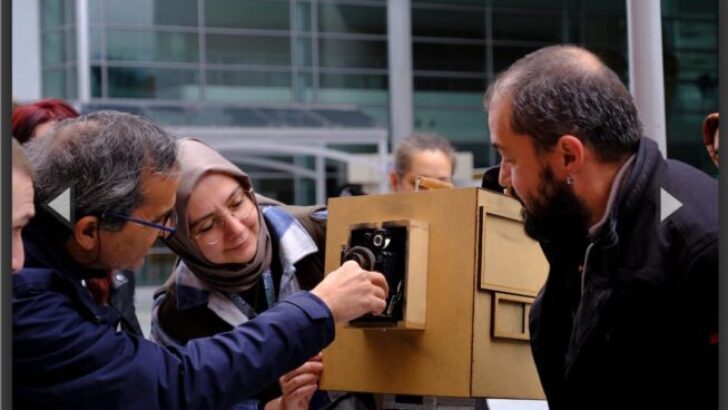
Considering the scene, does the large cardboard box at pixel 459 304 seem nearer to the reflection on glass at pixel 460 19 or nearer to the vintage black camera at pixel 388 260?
the vintage black camera at pixel 388 260

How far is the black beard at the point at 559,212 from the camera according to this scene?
1784mm

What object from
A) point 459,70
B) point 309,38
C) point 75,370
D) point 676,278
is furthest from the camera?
point 459,70

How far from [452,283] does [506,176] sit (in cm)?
28

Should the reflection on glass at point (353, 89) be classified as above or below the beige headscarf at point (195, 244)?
above

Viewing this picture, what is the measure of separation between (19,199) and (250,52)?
639 centimetres

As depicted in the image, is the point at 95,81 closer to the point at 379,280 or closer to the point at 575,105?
the point at 379,280

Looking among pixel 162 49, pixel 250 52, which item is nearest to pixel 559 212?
pixel 162 49

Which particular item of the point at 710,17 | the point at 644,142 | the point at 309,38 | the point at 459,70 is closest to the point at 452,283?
the point at 644,142

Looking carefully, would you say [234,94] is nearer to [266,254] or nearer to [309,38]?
[309,38]

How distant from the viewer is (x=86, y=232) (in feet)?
6.13

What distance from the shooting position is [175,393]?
178 cm

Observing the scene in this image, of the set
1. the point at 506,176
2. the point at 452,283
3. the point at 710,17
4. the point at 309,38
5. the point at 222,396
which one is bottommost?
the point at 222,396

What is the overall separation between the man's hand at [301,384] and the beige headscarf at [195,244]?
0.79ft

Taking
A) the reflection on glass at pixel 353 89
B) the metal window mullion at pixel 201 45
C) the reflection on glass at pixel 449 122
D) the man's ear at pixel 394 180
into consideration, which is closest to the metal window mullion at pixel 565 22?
the metal window mullion at pixel 201 45
